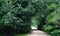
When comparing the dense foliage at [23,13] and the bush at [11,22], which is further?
the dense foliage at [23,13]

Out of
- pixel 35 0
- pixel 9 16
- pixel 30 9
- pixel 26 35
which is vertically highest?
pixel 35 0

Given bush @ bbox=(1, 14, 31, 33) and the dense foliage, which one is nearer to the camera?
bush @ bbox=(1, 14, 31, 33)

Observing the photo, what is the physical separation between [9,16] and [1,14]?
3.52ft

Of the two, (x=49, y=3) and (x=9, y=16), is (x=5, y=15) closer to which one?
(x=9, y=16)

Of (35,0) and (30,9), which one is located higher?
(35,0)

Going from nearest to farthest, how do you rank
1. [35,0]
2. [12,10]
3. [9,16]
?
[9,16] < [12,10] < [35,0]

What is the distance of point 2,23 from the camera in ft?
61.1

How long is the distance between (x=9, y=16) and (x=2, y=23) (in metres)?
1.07

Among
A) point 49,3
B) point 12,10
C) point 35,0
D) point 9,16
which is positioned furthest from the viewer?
point 49,3

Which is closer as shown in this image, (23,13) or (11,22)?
(11,22)

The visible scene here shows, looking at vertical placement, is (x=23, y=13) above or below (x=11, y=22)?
above

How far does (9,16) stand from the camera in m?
18.4

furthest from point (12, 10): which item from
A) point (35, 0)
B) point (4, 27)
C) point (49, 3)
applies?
point (49, 3)

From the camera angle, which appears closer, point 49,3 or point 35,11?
point 35,11
